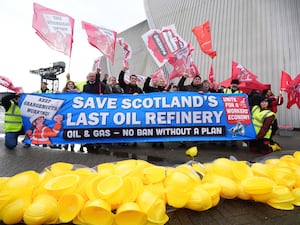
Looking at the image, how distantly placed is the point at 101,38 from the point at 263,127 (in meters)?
4.75

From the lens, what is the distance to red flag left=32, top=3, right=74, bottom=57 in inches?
221

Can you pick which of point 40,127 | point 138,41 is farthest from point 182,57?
point 138,41

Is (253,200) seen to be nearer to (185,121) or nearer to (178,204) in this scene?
(178,204)

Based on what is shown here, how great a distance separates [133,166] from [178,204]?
0.67m

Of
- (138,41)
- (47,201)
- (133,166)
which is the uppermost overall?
(138,41)

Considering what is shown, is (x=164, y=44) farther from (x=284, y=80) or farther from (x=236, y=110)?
(x=284, y=80)

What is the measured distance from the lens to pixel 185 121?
17.8ft

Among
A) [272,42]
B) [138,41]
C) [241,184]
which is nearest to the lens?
[241,184]

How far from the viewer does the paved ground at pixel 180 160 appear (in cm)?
222

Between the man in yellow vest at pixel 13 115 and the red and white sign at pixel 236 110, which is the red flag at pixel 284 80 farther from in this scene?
the man in yellow vest at pixel 13 115

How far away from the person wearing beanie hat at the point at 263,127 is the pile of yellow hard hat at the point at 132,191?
254cm

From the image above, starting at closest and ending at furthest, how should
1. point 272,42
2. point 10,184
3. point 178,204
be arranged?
point 10,184 → point 178,204 → point 272,42

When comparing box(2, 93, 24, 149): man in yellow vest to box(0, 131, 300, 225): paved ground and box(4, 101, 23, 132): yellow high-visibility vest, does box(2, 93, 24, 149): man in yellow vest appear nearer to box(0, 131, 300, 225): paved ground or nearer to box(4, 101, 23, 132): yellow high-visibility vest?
box(4, 101, 23, 132): yellow high-visibility vest

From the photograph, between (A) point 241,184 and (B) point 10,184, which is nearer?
(B) point 10,184
